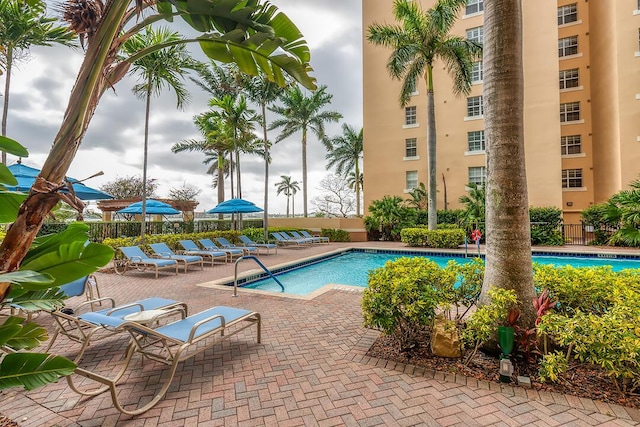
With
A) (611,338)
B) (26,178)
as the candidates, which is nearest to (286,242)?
(26,178)

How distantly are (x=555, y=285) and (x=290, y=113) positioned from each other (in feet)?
79.2

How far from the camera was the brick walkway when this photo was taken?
2.65 metres

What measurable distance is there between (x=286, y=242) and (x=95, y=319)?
14420 mm

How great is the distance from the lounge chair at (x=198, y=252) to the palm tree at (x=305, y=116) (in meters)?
15.6

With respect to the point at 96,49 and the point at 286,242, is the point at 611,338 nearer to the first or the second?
the point at 96,49

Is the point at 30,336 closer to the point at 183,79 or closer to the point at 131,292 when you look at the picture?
the point at 131,292

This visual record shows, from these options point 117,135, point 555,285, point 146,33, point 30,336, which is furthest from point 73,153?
point 117,135

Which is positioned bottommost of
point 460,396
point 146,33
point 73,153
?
point 460,396

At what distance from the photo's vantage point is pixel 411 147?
885 inches

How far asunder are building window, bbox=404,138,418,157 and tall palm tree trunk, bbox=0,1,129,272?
881 inches

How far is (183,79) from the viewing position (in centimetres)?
1122

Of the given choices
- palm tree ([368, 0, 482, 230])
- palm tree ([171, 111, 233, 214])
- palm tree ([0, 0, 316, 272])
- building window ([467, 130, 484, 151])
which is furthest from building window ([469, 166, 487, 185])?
palm tree ([0, 0, 316, 272])

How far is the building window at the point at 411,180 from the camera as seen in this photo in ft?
73.0

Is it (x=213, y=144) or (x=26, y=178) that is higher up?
(x=213, y=144)
